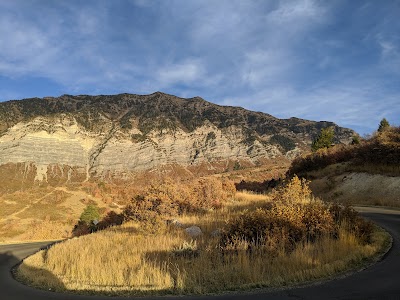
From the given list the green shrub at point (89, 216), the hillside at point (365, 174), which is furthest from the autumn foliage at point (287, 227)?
the green shrub at point (89, 216)

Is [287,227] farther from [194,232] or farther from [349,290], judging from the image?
Result: [194,232]

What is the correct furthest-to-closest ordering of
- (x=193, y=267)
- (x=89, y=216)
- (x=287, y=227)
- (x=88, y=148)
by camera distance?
1. (x=88, y=148)
2. (x=89, y=216)
3. (x=287, y=227)
4. (x=193, y=267)

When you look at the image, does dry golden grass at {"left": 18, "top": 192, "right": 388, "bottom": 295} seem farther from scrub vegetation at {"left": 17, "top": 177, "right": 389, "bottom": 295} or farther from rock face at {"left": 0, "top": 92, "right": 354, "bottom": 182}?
rock face at {"left": 0, "top": 92, "right": 354, "bottom": 182}

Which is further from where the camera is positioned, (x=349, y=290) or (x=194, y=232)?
(x=194, y=232)

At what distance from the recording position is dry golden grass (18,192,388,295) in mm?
9367

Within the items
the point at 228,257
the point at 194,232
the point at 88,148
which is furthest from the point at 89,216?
the point at 88,148

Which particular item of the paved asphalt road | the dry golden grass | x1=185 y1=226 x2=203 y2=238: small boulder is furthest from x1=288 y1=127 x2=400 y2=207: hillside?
the paved asphalt road

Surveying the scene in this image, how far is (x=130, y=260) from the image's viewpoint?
40.4 ft

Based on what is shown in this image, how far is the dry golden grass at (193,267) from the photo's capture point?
30.7 feet

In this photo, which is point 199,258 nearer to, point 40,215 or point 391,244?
point 391,244

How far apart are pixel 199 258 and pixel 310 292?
4.28 meters

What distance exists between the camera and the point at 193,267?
34.7ft

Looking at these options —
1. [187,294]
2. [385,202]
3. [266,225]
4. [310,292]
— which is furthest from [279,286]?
[385,202]

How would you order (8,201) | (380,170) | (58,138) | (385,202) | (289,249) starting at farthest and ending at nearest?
(58,138) < (8,201) < (380,170) < (385,202) < (289,249)
